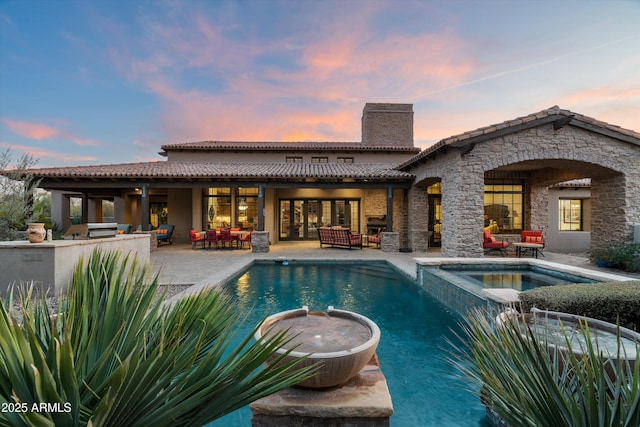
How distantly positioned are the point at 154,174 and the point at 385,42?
35.8 feet

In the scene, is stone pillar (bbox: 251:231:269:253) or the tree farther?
stone pillar (bbox: 251:231:269:253)

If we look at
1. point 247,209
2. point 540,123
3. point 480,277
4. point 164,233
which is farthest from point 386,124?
point 164,233

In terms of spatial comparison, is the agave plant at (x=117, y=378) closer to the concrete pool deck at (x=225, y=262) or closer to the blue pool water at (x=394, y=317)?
the blue pool water at (x=394, y=317)

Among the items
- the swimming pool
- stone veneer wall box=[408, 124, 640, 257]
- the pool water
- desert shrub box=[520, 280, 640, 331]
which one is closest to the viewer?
desert shrub box=[520, 280, 640, 331]

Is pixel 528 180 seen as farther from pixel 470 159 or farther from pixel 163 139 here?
pixel 163 139

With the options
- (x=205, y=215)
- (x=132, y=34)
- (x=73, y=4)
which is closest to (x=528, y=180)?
(x=205, y=215)

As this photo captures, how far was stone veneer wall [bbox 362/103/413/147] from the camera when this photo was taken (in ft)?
65.8

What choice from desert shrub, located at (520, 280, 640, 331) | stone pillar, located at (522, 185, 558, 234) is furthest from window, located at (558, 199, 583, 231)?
desert shrub, located at (520, 280, 640, 331)

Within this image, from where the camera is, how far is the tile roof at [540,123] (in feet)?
27.8

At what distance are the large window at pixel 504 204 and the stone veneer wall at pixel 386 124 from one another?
28.0 feet

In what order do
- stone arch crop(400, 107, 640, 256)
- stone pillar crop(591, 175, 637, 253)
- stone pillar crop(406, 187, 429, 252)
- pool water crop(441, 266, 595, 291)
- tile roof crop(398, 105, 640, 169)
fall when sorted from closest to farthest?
pool water crop(441, 266, 595, 291) → tile roof crop(398, 105, 640, 169) → stone arch crop(400, 107, 640, 256) → stone pillar crop(591, 175, 637, 253) → stone pillar crop(406, 187, 429, 252)

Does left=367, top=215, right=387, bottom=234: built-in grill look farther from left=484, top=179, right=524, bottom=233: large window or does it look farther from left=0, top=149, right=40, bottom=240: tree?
left=0, top=149, right=40, bottom=240: tree

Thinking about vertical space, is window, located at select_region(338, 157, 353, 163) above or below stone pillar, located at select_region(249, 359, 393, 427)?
above

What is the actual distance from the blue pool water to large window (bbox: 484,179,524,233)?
21.7 ft
